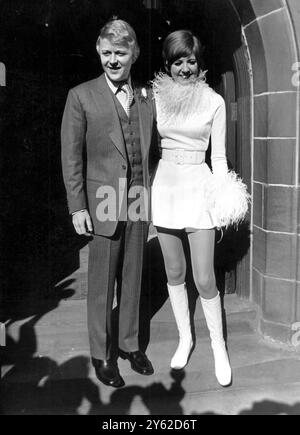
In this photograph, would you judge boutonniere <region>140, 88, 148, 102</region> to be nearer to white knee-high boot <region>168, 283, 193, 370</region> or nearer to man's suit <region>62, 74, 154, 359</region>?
man's suit <region>62, 74, 154, 359</region>

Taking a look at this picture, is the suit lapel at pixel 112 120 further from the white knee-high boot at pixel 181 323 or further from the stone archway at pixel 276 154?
the stone archway at pixel 276 154

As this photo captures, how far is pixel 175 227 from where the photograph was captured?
3.17 m

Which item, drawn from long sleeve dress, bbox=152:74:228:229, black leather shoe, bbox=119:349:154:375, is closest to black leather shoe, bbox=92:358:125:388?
black leather shoe, bbox=119:349:154:375

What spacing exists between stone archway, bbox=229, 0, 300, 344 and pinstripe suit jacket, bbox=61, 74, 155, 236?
0.94m

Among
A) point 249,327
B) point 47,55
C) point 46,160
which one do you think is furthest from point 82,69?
point 249,327

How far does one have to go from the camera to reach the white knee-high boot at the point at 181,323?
3.35 m

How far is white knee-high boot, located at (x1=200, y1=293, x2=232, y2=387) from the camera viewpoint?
326 centimetres

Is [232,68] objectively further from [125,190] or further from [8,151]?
[8,151]

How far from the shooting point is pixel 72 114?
2.94m

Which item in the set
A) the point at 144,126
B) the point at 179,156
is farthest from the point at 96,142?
the point at 179,156

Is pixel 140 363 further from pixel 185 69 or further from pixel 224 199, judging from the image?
pixel 185 69

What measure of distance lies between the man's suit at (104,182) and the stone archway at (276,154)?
922mm

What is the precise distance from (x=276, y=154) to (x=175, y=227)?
919mm

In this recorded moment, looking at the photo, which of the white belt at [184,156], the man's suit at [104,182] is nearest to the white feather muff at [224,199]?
the white belt at [184,156]
